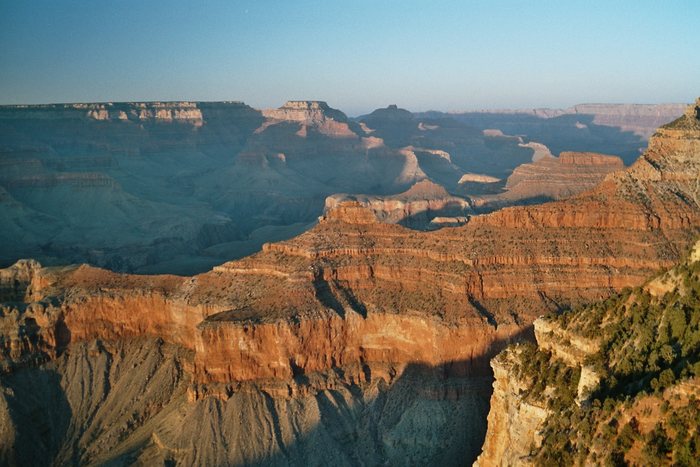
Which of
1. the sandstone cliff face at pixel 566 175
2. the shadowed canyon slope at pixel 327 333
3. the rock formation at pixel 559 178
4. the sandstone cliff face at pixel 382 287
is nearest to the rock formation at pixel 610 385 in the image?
the shadowed canyon slope at pixel 327 333

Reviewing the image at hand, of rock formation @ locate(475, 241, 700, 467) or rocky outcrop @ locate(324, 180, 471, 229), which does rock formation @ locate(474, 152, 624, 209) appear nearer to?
rocky outcrop @ locate(324, 180, 471, 229)

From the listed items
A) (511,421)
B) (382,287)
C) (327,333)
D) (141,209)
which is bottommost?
(141,209)

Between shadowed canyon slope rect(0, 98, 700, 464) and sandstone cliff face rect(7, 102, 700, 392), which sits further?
sandstone cliff face rect(7, 102, 700, 392)

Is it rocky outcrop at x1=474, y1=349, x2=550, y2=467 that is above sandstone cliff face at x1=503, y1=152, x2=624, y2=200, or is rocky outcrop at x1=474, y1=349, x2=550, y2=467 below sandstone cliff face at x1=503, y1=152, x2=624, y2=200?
above

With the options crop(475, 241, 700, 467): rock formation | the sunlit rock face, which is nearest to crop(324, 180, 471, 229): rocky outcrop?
the sunlit rock face

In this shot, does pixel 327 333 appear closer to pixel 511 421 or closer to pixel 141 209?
pixel 511 421

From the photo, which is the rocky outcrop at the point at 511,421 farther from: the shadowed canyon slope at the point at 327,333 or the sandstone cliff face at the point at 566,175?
the sandstone cliff face at the point at 566,175

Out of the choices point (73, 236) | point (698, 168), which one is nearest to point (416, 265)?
point (698, 168)

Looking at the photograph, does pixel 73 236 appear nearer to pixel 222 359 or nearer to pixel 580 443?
pixel 222 359

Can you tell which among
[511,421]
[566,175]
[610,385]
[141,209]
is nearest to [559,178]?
[566,175]
